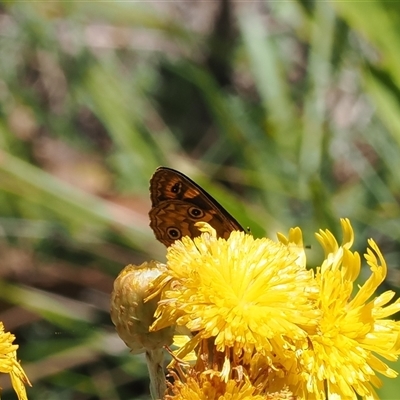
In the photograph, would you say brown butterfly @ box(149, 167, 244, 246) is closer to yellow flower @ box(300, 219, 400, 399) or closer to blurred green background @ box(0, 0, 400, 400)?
yellow flower @ box(300, 219, 400, 399)

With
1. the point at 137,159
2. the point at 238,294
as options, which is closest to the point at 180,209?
the point at 238,294

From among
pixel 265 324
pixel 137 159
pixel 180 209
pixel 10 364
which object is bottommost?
pixel 10 364

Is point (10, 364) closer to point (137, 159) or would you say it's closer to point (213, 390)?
point (213, 390)

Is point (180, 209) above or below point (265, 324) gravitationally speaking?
above

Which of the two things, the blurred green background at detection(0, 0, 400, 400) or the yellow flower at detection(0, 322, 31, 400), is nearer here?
the yellow flower at detection(0, 322, 31, 400)

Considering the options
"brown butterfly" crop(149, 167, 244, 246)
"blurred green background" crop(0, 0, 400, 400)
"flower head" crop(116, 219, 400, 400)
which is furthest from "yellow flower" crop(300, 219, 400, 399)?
"blurred green background" crop(0, 0, 400, 400)

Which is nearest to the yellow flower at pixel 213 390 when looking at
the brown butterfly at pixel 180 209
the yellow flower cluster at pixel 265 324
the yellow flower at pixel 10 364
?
the yellow flower cluster at pixel 265 324

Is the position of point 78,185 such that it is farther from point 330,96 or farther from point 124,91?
point 330,96
